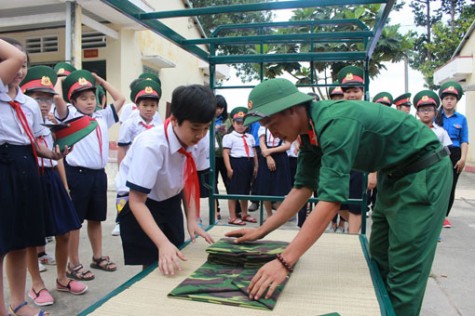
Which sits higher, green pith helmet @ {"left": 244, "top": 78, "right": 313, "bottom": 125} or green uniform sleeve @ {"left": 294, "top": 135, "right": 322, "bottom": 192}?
green pith helmet @ {"left": 244, "top": 78, "right": 313, "bottom": 125}

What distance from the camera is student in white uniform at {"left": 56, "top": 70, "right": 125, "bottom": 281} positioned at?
3004mm

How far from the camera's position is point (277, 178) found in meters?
4.66

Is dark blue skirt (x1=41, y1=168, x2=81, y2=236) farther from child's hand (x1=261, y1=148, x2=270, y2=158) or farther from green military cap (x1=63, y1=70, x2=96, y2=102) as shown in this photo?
child's hand (x1=261, y1=148, x2=270, y2=158)

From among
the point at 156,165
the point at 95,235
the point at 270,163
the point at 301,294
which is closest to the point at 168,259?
the point at 156,165

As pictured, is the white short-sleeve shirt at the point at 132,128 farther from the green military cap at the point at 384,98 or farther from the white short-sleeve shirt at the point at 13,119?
the green military cap at the point at 384,98

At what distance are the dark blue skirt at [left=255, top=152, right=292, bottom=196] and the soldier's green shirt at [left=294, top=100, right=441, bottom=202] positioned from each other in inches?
113

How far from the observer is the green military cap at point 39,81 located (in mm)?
2604

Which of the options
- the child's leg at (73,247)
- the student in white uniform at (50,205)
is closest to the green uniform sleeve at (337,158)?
the student in white uniform at (50,205)

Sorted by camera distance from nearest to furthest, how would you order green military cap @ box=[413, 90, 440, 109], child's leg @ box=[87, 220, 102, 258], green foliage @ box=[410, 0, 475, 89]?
child's leg @ box=[87, 220, 102, 258] < green military cap @ box=[413, 90, 440, 109] < green foliage @ box=[410, 0, 475, 89]

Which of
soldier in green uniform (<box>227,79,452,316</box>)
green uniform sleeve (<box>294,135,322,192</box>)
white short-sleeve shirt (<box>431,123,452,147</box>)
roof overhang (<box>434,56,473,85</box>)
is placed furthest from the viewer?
roof overhang (<box>434,56,473,85</box>)

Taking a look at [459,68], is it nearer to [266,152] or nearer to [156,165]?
[266,152]

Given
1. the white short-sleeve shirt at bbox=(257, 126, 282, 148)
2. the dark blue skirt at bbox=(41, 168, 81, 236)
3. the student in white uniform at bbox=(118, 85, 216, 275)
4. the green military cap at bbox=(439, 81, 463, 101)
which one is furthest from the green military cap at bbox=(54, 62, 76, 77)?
the green military cap at bbox=(439, 81, 463, 101)

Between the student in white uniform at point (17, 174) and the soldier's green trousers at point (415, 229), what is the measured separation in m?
1.80

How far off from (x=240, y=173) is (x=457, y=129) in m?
2.53
